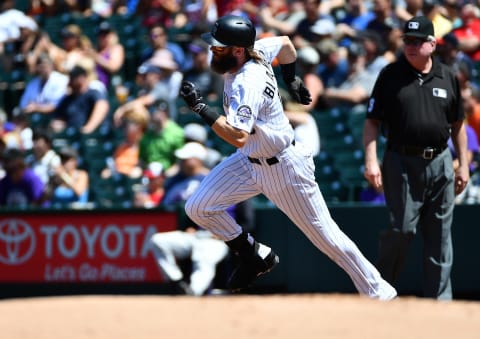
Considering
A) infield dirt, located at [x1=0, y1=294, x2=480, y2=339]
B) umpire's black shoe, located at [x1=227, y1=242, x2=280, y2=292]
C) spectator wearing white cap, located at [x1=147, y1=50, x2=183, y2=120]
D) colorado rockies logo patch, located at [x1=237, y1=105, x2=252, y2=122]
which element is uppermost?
colorado rockies logo patch, located at [x1=237, y1=105, x2=252, y2=122]

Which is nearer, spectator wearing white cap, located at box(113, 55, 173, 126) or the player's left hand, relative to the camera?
the player's left hand

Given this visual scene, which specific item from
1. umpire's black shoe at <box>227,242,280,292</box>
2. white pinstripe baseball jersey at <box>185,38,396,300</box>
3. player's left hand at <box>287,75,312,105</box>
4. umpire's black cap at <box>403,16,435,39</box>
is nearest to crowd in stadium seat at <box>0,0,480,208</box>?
umpire's black cap at <box>403,16,435,39</box>

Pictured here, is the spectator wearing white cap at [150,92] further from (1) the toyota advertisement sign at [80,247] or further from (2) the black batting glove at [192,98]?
(2) the black batting glove at [192,98]

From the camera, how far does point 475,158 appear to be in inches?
384

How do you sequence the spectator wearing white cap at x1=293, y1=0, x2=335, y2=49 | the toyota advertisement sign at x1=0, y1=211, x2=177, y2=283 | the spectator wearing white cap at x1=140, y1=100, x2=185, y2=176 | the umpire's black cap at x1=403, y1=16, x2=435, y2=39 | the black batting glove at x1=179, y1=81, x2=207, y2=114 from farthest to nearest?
1. the spectator wearing white cap at x1=293, y1=0, x2=335, y2=49
2. the spectator wearing white cap at x1=140, y1=100, x2=185, y2=176
3. the toyota advertisement sign at x1=0, y1=211, x2=177, y2=283
4. the umpire's black cap at x1=403, y1=16, x2=435, y2=39
5. the black batting glove at x1=179, y1=81, x2=207, y2=114

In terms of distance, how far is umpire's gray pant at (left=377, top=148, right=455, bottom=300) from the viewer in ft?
25.6

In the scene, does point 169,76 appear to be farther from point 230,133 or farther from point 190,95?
point 230,133

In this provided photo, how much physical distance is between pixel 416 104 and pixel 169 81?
5306 mm

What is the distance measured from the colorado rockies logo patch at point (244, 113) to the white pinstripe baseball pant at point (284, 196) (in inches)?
18.6

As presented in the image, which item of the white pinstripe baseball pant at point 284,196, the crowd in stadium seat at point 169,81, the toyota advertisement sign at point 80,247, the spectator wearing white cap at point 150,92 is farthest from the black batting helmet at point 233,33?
the spectator wearing white cap at point 150,92

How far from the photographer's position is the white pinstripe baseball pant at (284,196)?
7074mm

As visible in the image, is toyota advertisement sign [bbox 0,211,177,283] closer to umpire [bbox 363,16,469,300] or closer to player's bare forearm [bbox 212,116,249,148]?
umpire [bbox 363,16,469,300]

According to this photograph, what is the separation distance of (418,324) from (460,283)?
426cm

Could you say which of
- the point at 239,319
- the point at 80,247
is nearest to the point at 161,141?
the point at 80,247
